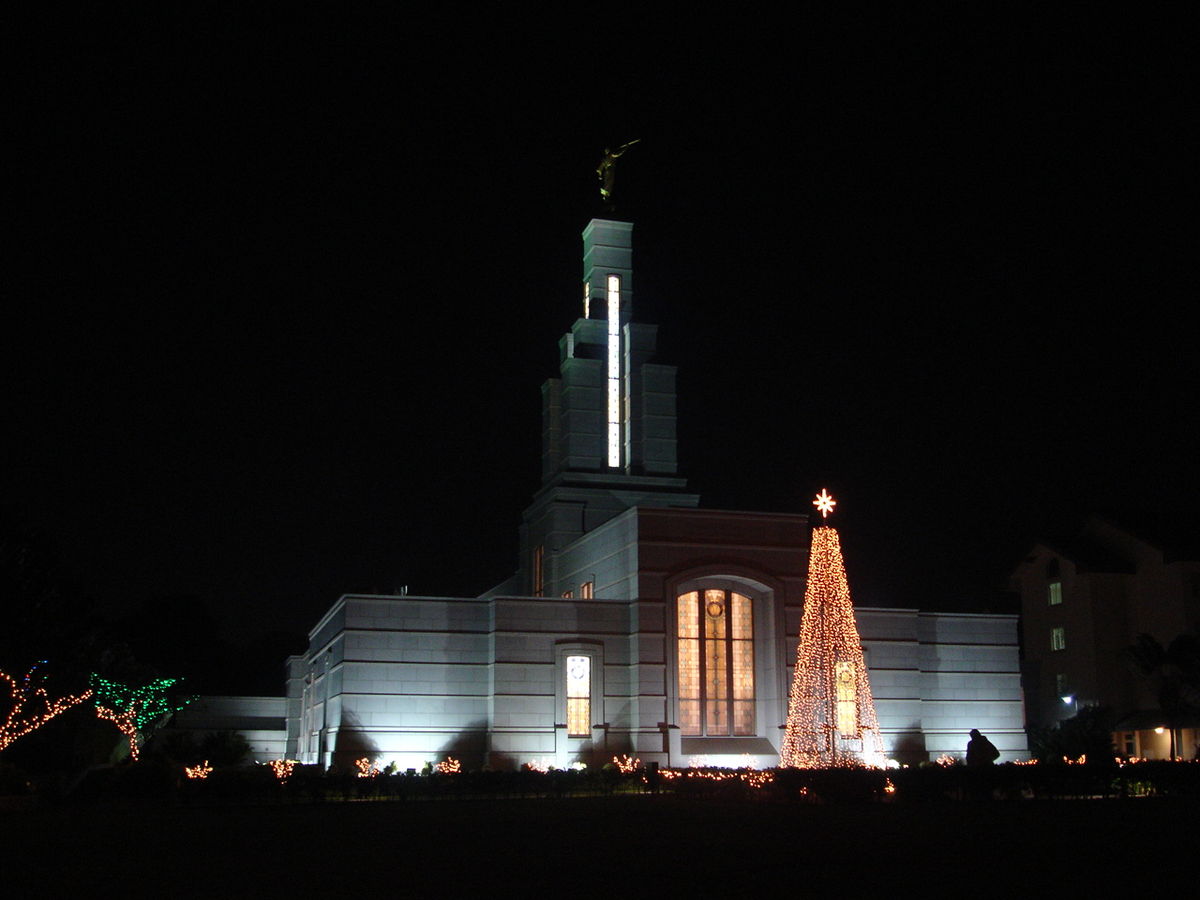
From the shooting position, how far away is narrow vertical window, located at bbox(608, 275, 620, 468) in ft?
165

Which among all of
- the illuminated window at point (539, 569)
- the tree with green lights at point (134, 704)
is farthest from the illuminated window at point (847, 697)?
the tree with green lights at point (134, 704)

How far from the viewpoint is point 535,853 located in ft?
58.7

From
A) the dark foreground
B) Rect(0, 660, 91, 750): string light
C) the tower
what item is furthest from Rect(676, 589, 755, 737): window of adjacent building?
Rect(0, 660, 91, 750): string light

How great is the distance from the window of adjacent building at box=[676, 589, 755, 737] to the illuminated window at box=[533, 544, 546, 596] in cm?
984

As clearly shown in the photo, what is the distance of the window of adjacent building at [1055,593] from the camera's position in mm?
55438

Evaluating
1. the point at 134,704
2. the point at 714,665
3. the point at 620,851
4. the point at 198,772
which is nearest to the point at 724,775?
the point at 714,665

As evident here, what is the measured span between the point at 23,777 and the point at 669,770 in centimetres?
1737

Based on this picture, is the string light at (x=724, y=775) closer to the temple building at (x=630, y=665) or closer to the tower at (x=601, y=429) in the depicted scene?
the temple building at (x=630, y=665)

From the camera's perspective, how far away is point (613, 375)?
50.9 meters

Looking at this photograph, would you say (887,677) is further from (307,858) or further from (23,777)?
(307,858)

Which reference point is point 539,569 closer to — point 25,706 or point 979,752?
point 25,706

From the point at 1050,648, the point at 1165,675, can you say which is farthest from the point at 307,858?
the point at 1050,648

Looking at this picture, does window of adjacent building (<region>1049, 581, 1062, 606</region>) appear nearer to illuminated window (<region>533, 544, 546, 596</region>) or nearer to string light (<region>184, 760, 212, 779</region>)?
illuminated window (<region>533, 544, 546, 596</region>)

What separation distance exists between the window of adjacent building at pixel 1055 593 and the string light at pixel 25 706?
39.6 metres
